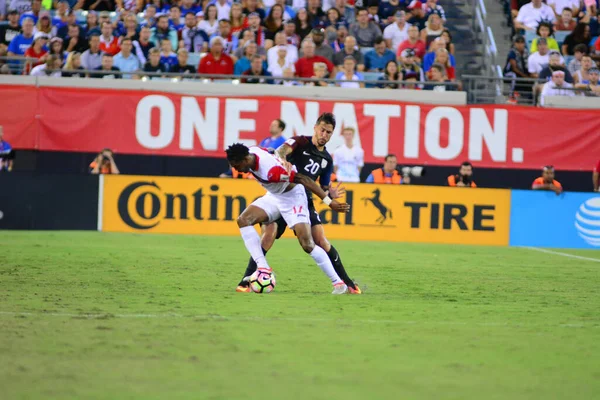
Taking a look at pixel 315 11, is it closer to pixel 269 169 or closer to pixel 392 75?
pixel 392 75

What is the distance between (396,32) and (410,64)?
1464 millimetres

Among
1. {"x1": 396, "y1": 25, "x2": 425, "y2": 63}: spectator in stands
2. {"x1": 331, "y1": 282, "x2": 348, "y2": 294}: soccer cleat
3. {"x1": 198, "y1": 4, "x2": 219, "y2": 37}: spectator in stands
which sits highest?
{"x1": 198, "y1": 4, "x2": 219, "y2": 37}: spectator in stands

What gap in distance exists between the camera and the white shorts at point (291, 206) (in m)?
10.6

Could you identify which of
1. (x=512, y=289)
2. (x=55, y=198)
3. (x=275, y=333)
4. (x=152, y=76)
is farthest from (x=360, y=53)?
(x=275, y=333)

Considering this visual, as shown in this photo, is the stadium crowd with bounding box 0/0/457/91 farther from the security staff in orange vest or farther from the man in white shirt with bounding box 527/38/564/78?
the security staff in orange vest

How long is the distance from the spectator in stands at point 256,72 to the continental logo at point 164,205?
3.40 meters

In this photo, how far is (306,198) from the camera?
10.8m

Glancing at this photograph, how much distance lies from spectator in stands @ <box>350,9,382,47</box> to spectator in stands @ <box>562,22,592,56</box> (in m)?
4.87

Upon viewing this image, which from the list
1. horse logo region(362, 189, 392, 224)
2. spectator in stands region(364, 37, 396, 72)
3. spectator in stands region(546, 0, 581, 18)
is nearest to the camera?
horse logo region(362, 189, 392, 224)

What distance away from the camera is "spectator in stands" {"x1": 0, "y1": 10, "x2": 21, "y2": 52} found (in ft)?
74.7

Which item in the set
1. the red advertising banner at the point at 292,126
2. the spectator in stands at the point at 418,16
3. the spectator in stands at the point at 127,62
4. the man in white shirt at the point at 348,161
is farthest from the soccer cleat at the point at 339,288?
the spectator in stands at the point at 418,16

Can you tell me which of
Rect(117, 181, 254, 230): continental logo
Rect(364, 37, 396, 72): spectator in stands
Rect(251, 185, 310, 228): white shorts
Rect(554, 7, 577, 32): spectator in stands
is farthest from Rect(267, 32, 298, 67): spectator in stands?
Rect(251, 185, 310, 228): white shorts

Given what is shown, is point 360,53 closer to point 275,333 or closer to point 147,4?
point 147,4

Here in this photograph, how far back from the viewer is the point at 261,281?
10688 mm
